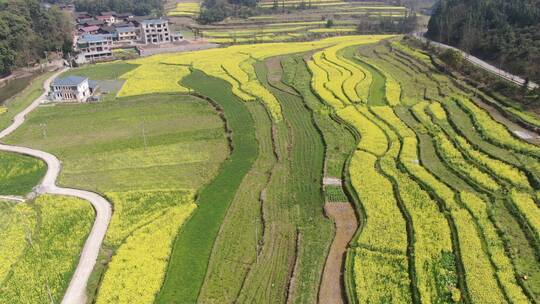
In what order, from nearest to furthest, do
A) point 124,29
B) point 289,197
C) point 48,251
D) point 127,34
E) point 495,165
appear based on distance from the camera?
1. point 48,251
2. point 289,197
3. point 495,165
4. point 124,29
5. point 127,34

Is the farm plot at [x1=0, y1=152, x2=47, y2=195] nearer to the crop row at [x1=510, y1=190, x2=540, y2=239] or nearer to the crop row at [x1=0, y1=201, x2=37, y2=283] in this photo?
the crop row at [x1=0, y1=201, x2=37, y2=283]

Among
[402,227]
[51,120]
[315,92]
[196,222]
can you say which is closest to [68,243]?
[196,222]

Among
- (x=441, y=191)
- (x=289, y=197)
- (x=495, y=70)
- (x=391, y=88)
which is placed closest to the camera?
(x=441, y=191)

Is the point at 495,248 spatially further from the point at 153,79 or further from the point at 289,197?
the point at 153,79

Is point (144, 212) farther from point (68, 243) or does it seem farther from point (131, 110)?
point (131, 110)

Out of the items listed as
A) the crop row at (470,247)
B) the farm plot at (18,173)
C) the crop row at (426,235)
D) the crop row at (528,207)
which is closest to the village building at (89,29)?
the farm plot at (18,173)

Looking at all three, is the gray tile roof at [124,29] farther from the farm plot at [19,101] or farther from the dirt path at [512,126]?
the dirt path at [512,126]

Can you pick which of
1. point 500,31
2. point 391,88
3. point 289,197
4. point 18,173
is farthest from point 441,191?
point 500,31
